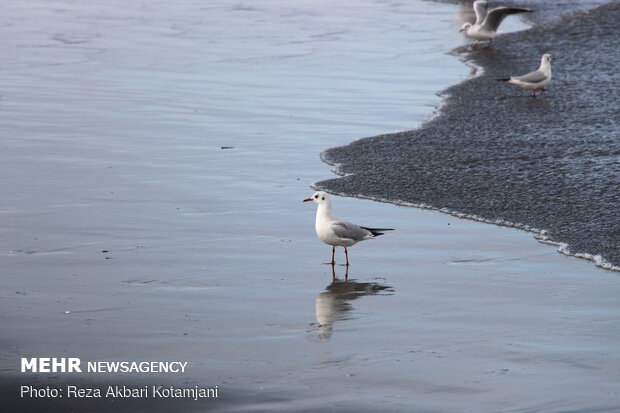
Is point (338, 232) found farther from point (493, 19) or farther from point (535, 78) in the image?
point (493, 19)

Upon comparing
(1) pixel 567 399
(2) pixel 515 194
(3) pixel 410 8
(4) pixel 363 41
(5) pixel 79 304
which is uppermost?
(3) pixel 410 8

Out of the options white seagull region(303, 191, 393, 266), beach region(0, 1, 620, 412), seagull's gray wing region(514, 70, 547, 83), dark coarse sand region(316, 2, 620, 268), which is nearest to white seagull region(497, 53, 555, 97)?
seagull's gray wing region(514, 70, 547, 83)

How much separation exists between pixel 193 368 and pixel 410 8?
88.0 ft

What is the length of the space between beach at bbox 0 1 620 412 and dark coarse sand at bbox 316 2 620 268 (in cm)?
39

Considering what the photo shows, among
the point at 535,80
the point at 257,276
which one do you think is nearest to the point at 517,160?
the point at 535,80

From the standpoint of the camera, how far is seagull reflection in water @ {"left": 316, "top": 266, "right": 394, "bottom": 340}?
6427mm

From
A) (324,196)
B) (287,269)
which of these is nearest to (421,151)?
(324,196)

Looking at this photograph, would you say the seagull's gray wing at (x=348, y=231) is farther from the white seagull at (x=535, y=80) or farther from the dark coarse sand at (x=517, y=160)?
the white seagull at (x=535, y=80)

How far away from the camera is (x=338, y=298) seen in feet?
23.0

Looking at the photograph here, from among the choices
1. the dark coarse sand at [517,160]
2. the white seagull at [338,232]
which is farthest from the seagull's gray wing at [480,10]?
the white seagull at [338,232]

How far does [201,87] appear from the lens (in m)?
16.0

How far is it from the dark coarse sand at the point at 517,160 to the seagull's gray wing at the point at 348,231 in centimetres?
182

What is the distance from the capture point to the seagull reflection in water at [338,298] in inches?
253

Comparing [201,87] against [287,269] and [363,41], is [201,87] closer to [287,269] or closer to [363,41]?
[363,41]
